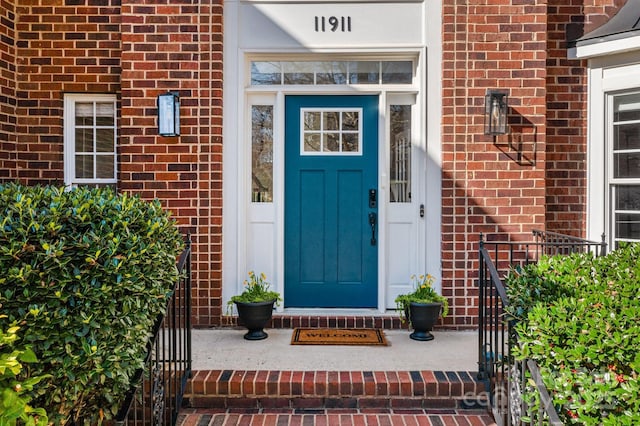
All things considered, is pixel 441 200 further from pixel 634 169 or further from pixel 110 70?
pixel 110 70

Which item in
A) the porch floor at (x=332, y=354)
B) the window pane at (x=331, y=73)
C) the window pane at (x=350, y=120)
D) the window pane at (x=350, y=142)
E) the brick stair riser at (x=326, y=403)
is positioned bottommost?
the brick stair riser at (x=326, y=403)

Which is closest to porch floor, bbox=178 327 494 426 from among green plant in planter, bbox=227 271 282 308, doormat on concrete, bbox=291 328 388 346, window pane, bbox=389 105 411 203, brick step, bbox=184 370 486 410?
brick step, bbox=184 370 486 410

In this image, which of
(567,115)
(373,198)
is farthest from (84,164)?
(567,115)

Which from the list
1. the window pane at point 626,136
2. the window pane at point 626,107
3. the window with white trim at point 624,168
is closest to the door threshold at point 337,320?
the window with white trim at point 624,168

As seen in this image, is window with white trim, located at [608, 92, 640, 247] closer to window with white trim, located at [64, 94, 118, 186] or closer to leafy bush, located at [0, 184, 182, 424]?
leafy bush, located at [0, 184, 182, 424]

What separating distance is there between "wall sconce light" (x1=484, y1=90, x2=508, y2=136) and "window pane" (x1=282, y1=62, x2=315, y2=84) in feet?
5.35

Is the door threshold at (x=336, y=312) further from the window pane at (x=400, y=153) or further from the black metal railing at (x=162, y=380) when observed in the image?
the black metal railing at (x=162, y=380)

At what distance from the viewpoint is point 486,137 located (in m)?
4.55

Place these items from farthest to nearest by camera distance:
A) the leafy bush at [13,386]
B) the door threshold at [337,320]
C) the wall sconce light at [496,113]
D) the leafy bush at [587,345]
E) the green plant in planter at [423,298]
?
the door threshold at [337,320], the wall sconce light at [496,113], the green plant in planter at [423,298], the leafy bush at [587,345], the leafy bush at [13,386]

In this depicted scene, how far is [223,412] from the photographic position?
128 inches

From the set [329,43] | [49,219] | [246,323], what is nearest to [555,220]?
[329,43]

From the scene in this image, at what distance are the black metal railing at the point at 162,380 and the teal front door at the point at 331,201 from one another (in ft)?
5.14

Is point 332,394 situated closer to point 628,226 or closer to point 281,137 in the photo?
point 281,137

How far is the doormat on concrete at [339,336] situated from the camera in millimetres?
4146
